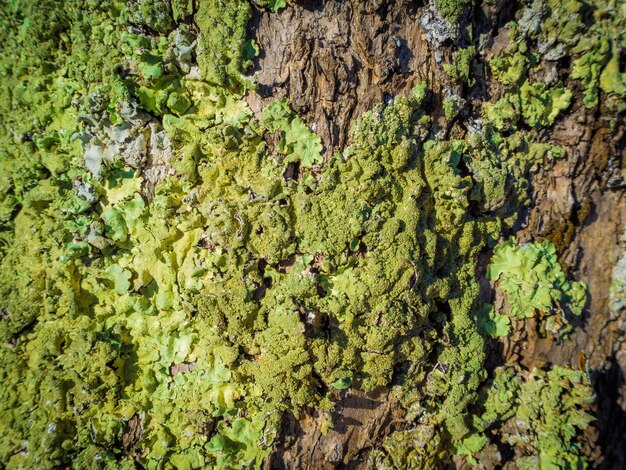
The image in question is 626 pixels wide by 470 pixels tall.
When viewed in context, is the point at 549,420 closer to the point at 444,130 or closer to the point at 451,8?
the point at 444,130

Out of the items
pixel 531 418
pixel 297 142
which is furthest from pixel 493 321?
pixel 297 142

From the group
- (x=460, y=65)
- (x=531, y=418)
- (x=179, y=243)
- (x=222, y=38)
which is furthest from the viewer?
(x=531, y=418)

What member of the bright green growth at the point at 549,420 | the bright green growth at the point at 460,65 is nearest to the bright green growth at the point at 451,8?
the bright green growth at the point at 460,65

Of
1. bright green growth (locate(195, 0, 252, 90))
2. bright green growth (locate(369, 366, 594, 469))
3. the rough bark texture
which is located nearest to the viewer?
bright green growth (locate(195, 0, 252, 90))

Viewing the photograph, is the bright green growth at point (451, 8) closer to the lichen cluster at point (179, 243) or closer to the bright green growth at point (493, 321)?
the lichen cluster at point (179, 243)

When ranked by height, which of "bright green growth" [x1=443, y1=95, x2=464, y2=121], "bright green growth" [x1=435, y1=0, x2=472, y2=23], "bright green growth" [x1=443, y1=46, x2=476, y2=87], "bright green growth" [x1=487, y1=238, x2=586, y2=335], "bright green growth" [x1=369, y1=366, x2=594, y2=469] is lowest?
"bright green growth" [x1=369, y1=366, x2=594, y2=469]

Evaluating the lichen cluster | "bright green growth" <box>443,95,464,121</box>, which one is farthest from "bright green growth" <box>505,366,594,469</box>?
"bright green growth" <box>443,95,464,121</box>

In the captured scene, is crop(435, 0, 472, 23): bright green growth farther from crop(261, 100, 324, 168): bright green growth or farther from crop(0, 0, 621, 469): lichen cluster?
crop(261, 100, 324, 168): bright green growth
